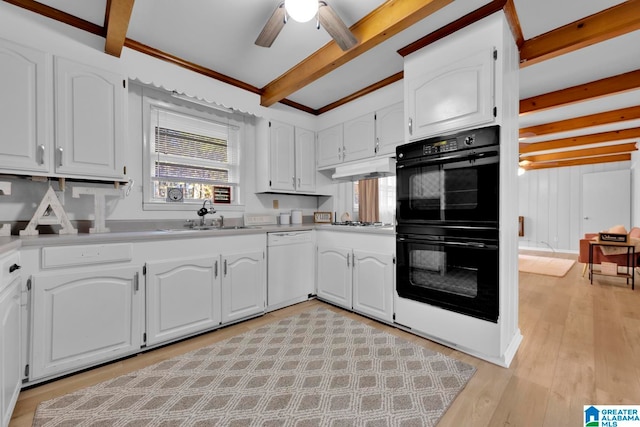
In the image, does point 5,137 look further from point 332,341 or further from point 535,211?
point 535,211

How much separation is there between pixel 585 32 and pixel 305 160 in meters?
2.74

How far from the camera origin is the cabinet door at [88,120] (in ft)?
6.16

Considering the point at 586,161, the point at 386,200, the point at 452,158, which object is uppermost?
the point at 586,161

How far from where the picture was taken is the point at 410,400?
153 centimetres

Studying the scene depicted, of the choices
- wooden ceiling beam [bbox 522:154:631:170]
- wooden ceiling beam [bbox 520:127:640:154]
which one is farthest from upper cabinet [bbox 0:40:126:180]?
wooden ceiling beam [bbox 522:154:631:170]

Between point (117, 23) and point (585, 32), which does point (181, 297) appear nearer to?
point (117, 23)

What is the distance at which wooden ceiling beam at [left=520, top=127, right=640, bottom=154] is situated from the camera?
15.1 ft

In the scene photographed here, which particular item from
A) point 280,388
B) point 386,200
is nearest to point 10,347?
point 280,388

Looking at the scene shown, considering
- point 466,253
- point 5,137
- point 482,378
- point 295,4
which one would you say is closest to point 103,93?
point 5,137

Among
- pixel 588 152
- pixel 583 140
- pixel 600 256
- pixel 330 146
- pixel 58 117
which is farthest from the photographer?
pixel 588 152

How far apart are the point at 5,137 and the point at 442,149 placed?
9.60 feet

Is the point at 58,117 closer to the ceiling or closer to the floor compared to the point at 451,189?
closer to the ceiling

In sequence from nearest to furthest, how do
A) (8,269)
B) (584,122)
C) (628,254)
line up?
(8,269) < (628,254) < (584,122)

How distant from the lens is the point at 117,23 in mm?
1787
